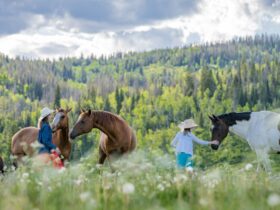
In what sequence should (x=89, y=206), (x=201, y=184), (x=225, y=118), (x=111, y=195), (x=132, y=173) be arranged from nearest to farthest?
(x=89, y=206) < (x=111, y=195) < (x=201, y=184) < (x=132, y=173) < (x=225, y=118)

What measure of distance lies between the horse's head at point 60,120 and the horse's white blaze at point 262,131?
16.8 ft

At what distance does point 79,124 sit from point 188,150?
3390 millimetres

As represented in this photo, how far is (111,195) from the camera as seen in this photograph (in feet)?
21.4

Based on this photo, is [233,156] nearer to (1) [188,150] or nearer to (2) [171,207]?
(1) [188,150]

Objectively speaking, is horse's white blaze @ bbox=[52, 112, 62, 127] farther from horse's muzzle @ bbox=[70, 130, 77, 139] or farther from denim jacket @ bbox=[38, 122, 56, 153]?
denim jacket @ bbox=[38, 122, 56, 153]

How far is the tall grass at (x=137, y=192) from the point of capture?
5.28m

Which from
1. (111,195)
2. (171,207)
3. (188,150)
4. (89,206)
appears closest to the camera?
(89,206)

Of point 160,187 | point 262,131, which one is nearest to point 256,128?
point 262,131

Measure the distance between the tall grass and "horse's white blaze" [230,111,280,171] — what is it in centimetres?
791

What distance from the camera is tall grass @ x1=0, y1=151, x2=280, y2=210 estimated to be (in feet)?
17.3

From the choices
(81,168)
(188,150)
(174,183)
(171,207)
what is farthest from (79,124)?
(171,207)

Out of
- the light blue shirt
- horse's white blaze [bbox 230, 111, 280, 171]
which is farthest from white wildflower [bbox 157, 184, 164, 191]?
horse's white blaze [bbox 230, 111, 280, 171]

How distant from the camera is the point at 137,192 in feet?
21.4

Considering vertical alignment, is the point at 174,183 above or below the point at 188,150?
above
